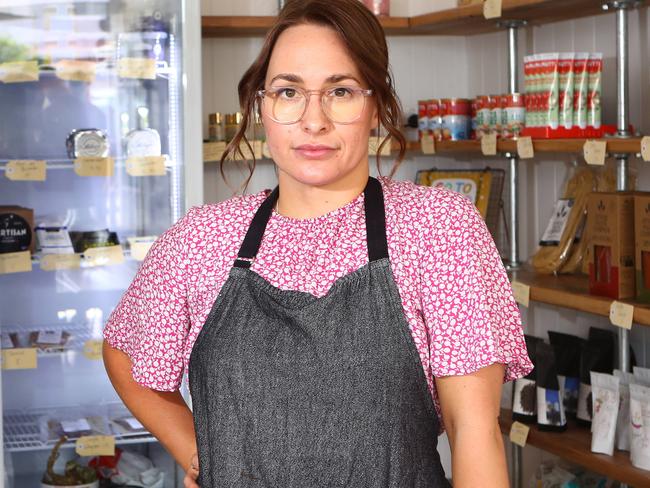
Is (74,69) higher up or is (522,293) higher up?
(74,69)

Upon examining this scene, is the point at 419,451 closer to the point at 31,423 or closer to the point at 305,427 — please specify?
the point at 305,427

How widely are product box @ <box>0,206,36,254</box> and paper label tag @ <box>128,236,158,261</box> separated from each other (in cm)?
32

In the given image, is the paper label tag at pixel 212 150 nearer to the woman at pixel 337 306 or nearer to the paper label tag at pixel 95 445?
the paper label tag at pixel 95 445

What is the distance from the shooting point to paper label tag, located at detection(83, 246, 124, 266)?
11.3ft

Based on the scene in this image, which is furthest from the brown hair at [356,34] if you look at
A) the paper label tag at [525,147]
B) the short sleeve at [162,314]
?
the paper label tag at [525,147]

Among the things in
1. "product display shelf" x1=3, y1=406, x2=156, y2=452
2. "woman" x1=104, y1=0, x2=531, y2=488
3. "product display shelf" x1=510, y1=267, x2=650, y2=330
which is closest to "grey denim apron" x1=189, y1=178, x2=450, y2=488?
"woman" x1=104, y1=0, x2=531, y2=488

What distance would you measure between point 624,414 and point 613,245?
476 millimetres

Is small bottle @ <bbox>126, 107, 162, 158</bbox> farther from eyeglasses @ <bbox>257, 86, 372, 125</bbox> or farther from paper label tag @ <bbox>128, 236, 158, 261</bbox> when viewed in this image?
eyeglasses @ <bbox>257, 86, 372, 125</bbox>

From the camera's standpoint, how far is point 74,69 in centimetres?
340

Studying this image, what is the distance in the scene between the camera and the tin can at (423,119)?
368cm

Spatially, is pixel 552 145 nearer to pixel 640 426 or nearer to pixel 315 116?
pixel 640 426

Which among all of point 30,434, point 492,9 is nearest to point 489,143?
point 492,9

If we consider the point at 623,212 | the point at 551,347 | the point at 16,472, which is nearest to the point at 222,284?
the point at 623,212

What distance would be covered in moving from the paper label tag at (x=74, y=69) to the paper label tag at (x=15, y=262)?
0.59m
